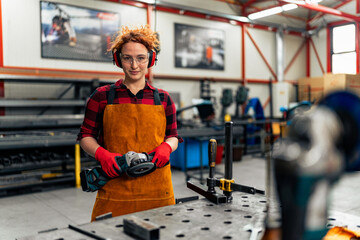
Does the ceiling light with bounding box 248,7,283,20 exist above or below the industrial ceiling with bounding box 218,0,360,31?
below

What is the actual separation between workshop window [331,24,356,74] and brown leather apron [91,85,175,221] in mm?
8656

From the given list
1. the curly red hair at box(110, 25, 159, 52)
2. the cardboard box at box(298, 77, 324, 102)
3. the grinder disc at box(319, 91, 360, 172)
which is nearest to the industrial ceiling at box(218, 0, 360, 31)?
the cardboard box at box(298, 77, 324, 102)

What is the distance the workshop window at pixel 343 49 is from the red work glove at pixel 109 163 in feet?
29.1

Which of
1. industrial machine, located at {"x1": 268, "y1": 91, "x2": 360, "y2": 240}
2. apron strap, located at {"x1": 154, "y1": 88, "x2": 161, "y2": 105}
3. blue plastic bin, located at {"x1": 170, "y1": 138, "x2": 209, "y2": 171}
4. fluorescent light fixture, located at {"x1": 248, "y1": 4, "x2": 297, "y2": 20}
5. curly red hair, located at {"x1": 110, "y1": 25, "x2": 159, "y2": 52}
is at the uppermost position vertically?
fluorescent light fixture, located at {"x1": 248, "y1": 4, "x2": 297, "y2": 20}

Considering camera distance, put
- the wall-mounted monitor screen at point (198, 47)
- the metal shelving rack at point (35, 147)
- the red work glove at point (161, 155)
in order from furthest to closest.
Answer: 1. the wall-mounted monitor screen at point (198, 47)
2. the metal shelving rack at point (35, 147)
3. the red work glove at point (161, 155)

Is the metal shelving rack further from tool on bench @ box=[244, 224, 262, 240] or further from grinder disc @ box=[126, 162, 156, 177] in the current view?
tool on bench @ box=[244, 224, 262, 240]

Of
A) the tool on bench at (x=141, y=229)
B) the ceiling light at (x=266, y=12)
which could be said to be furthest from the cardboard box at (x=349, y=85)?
the ceiling light at (x=266, y=12)

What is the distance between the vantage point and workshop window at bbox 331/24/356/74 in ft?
28.7

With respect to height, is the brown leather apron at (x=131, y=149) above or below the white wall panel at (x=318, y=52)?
below

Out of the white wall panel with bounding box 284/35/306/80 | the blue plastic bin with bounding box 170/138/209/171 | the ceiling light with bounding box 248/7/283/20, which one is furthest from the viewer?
the white wall panel with bounding box 284/35/306/80

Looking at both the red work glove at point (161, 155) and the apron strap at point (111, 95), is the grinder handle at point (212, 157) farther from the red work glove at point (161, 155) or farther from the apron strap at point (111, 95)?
the apron strap at point (111, 95)

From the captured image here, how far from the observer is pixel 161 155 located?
130cm

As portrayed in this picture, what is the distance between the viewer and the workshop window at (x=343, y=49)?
8758 millimetres

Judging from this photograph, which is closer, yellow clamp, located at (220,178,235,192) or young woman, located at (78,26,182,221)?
yellow clamp, located at (220,178,235,192)
